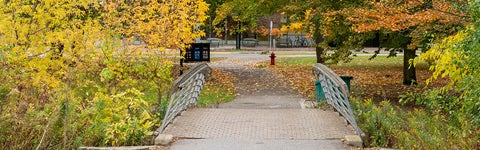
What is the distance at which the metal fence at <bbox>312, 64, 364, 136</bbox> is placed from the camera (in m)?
10.0

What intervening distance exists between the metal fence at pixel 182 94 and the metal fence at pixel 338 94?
2.62 meters

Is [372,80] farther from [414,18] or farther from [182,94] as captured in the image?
[182,94]

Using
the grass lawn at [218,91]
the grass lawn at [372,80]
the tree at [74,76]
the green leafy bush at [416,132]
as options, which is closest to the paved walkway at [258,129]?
the green leafy bush at [416,132]

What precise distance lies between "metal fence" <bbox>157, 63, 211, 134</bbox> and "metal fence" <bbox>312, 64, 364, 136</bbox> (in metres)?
2.62

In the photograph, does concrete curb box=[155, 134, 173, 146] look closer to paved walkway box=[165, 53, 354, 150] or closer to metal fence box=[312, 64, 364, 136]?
paved walkway box=[165, 53, 354, 150]

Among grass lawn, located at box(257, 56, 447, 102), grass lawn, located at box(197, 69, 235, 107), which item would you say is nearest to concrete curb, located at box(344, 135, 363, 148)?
grass lawn, located at box(197, 69, 235, 107)

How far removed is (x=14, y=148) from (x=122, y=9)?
36.3 feet

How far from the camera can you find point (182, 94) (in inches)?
459

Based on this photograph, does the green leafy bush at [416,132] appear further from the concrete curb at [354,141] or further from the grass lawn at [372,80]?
the grass lawn at [372,80]

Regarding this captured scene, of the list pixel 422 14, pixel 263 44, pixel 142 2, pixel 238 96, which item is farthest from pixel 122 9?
pixel 263 44

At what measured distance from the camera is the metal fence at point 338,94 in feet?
32.8

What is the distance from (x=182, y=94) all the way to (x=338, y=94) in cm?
275

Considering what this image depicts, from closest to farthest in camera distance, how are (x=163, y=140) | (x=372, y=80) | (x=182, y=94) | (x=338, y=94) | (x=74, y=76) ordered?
(x=163, y=140)
(x=338, y=94)
(x=74, y=76)
(x=182, y=94)
(x=372, y=80)

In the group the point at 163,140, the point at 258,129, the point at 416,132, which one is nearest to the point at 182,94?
the point at 258,129
